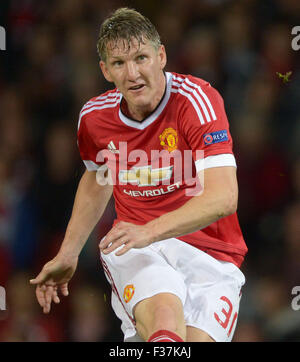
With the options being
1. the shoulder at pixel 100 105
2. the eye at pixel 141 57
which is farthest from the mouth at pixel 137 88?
the shoulder at pixel 100 105

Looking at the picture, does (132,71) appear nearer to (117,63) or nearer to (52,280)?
(117,63)

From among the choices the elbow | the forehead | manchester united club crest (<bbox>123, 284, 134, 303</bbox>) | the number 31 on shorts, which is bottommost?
the number 31 on shorts

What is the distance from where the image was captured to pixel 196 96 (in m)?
2.48

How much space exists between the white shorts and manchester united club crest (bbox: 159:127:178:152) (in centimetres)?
42

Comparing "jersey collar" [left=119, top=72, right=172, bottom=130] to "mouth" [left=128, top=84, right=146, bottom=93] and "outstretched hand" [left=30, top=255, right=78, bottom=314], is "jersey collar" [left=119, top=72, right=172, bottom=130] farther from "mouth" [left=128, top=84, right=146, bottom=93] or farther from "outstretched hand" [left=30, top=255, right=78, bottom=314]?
"outstretched hand" [left=30, top=255, right=78, bottom=314]

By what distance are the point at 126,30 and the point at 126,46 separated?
72mm

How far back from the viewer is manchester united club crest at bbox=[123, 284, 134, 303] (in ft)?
7.88

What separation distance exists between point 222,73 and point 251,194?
77 cm

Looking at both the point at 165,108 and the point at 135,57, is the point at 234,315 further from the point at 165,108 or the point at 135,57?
Result: the point at 135,57

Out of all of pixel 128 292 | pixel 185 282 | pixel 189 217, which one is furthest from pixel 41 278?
pixel 189 217

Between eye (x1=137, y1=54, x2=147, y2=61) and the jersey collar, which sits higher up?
eye (x1=137, y1=54, x2=147, y2=61)

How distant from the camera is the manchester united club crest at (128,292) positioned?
2.40m

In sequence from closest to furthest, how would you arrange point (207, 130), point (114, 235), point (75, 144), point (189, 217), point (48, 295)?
point (114, 235) < point (189, 217) < point (207, 130) < point (48, 295) < point (75, 144)

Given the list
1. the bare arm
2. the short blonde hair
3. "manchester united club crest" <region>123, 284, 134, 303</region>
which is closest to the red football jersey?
the bare arm
